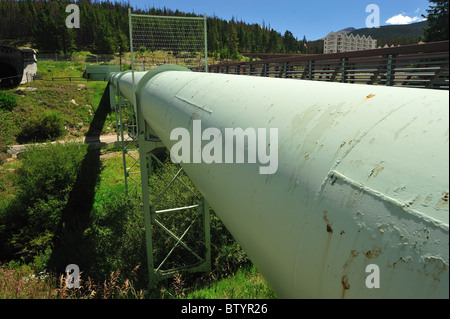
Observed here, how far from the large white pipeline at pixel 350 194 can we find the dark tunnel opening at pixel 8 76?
3873 centimetres

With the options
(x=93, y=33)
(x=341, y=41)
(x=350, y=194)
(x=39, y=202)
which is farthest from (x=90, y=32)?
(x=350, y=194)

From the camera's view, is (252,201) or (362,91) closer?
(362,91)

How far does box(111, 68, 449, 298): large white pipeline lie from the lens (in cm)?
103

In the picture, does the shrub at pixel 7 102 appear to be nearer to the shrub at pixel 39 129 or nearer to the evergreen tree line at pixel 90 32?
the shrub at pixel 39 129

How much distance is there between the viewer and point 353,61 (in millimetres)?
9211

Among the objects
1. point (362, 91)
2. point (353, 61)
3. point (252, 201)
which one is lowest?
point (252, 201)

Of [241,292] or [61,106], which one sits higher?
[61,106]

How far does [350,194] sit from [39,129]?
30.9 m

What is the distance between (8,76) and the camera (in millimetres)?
35500

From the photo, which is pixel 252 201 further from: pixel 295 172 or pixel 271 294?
pixel 271 294

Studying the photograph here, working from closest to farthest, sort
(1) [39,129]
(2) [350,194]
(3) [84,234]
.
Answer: (2) [350,194], (3) [84,234], (1) [39,129]

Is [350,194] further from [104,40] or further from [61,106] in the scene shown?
[104,40]
